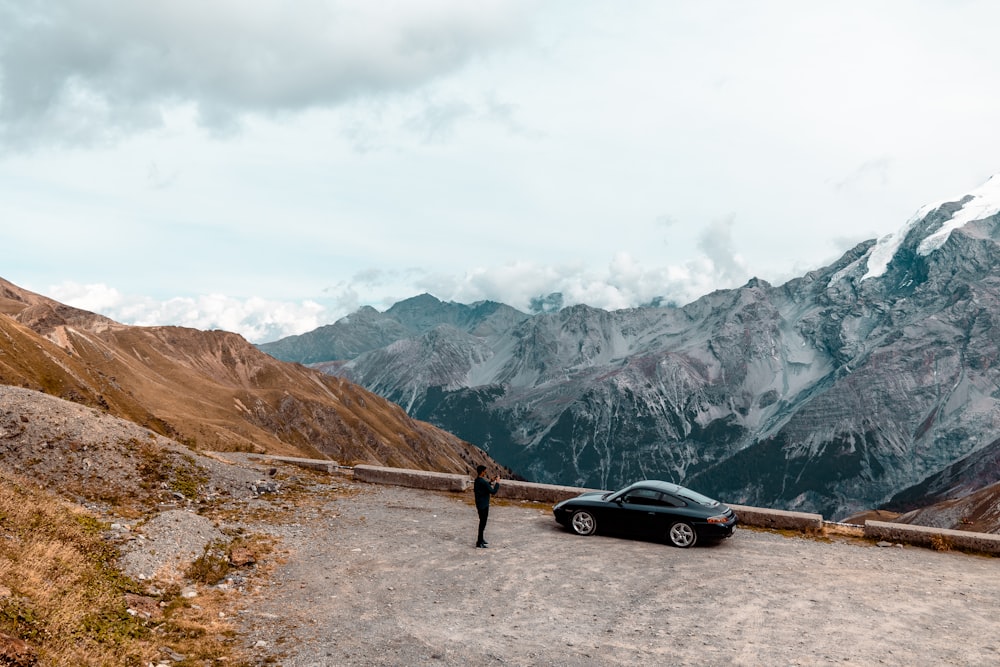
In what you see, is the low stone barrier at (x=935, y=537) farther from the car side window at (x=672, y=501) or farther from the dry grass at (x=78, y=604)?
the dry grass at (x=78, y=604)

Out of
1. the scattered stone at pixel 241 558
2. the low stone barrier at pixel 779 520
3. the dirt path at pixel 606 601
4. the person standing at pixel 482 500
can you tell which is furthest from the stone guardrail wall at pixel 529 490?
the scattered stone at pixel 241 558

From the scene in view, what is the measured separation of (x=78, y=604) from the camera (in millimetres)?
11617

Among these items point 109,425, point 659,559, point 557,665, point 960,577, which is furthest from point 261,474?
point 960,577

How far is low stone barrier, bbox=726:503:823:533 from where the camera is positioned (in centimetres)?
2350

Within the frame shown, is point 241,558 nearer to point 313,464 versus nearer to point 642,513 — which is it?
point 642,513

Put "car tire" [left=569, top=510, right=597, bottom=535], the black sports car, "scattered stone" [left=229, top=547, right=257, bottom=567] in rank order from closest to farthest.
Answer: "scattered stone" [left=229, top=547, right=257, bottom=567] → the black sports car → "car tire" [left=569, top=510, right=597, bottom=535]

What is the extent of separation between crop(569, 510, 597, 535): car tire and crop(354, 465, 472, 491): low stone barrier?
26.7 ft

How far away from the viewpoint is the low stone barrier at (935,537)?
21062 millimetres

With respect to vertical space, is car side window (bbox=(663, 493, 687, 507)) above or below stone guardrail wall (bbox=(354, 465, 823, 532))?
above

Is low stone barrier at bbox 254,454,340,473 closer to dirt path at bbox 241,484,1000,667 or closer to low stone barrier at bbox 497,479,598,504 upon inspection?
low stone barrier at bbox 497,479,598,504

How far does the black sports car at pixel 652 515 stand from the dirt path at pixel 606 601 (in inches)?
22.9

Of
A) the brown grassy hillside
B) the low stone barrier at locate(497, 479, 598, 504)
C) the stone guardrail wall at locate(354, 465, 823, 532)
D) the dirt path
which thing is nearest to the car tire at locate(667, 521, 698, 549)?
the dirt path

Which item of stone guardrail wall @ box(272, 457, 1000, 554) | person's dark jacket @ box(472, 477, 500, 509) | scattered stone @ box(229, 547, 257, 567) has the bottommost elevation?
scattered stone @ box(229, 547, 257, 567)

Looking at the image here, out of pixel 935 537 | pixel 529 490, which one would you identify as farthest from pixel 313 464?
pixel 935 537
